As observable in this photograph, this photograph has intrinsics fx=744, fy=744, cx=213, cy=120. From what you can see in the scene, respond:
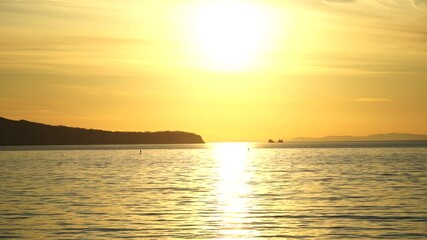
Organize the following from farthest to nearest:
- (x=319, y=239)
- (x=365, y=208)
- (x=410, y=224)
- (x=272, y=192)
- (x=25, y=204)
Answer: (x=272, y=192) < (x=25, y=204) < (x=365, y=208) < (x=410, y=224) < (x=319, y=239)

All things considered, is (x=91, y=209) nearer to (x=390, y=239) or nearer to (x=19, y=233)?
(x=19, y=233)

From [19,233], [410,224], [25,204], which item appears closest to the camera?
[19,233]

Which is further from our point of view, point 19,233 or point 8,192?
point 8,192

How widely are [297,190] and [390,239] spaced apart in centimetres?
3359

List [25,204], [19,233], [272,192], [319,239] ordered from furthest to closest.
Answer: [272,192], [25,204], [19,233], [319,239]

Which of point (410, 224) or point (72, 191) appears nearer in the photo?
point (410, 224)

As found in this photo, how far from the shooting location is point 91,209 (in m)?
55.4

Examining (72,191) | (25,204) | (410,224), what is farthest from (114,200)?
(410,224)

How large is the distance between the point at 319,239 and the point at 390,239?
152 inches

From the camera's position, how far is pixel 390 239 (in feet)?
131

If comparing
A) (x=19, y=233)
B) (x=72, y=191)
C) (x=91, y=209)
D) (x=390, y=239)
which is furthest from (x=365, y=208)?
(x=72, y=191)

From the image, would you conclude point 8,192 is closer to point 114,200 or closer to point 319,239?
point 114,200

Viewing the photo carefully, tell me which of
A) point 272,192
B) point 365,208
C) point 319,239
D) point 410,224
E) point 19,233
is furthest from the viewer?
point 272,192

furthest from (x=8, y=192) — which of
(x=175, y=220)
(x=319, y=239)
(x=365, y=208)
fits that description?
(x=319, y=239)
